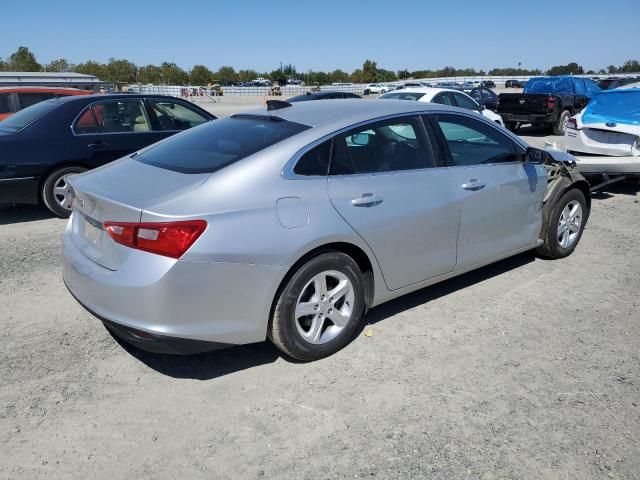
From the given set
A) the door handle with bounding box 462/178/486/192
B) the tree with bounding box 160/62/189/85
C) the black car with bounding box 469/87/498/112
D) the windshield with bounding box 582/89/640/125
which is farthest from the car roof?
the tree with bounding box 160/62/189/85

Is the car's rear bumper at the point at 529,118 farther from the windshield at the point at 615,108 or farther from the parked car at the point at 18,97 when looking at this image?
the parked car at the point at 18,97

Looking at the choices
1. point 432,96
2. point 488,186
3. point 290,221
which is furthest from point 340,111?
point 432,96

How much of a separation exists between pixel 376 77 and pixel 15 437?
124655 millimetres

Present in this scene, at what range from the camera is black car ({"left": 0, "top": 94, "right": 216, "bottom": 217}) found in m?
6.58

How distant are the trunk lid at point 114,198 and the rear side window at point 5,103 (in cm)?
833

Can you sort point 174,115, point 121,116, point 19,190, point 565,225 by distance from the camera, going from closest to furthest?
point 565,225 < point 19,190 < point 121,116 < point 174,115

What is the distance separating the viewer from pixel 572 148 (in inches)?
351

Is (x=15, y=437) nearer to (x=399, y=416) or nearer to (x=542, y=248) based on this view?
(x=399, y=416)

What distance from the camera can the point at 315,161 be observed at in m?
3.44

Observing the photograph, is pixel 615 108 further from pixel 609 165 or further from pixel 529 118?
pixel 529 118

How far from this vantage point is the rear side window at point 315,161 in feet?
11.0

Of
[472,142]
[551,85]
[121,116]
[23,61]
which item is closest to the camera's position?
[472,142]

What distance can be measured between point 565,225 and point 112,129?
18.8 feet

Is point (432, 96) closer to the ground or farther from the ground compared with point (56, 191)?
farther from the ground
